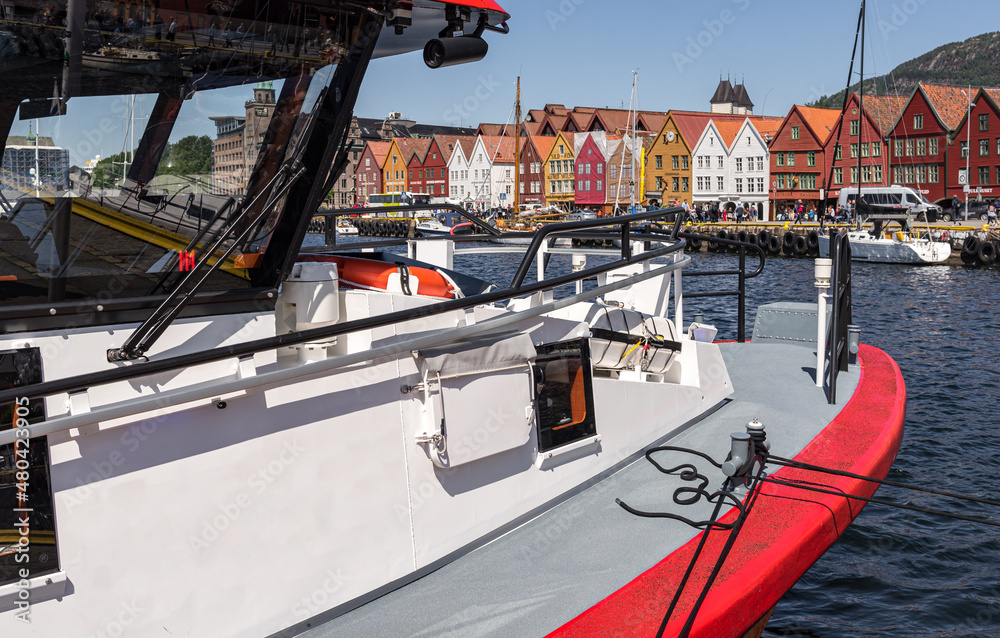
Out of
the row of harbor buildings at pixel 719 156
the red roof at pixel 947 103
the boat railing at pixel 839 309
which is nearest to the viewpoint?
the boat railing at pixel 839 309

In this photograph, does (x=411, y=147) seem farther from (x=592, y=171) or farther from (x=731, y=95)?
(x=731, y=95)

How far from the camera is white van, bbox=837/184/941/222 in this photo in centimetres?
5056

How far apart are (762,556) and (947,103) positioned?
243ft

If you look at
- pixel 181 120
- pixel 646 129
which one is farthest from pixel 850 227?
pixel 181 120

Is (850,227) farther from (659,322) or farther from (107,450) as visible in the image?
(107,450)

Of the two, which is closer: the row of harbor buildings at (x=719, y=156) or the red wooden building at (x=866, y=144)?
the row of harbor buildings at (x=719, y=156)

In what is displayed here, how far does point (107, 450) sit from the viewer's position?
8.71ft

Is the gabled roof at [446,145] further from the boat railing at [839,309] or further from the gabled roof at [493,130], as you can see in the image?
the boat railing at [839,309]

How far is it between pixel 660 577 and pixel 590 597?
37cm

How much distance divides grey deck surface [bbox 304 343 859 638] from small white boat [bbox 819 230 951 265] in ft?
123

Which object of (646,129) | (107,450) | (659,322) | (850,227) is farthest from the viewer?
(646,129)

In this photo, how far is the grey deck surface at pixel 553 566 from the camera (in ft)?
10.5

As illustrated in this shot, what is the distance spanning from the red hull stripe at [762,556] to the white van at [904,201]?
161 ft

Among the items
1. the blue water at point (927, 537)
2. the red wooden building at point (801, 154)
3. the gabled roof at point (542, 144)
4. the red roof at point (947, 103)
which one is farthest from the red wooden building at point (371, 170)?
the blue water at point (927, 537)
